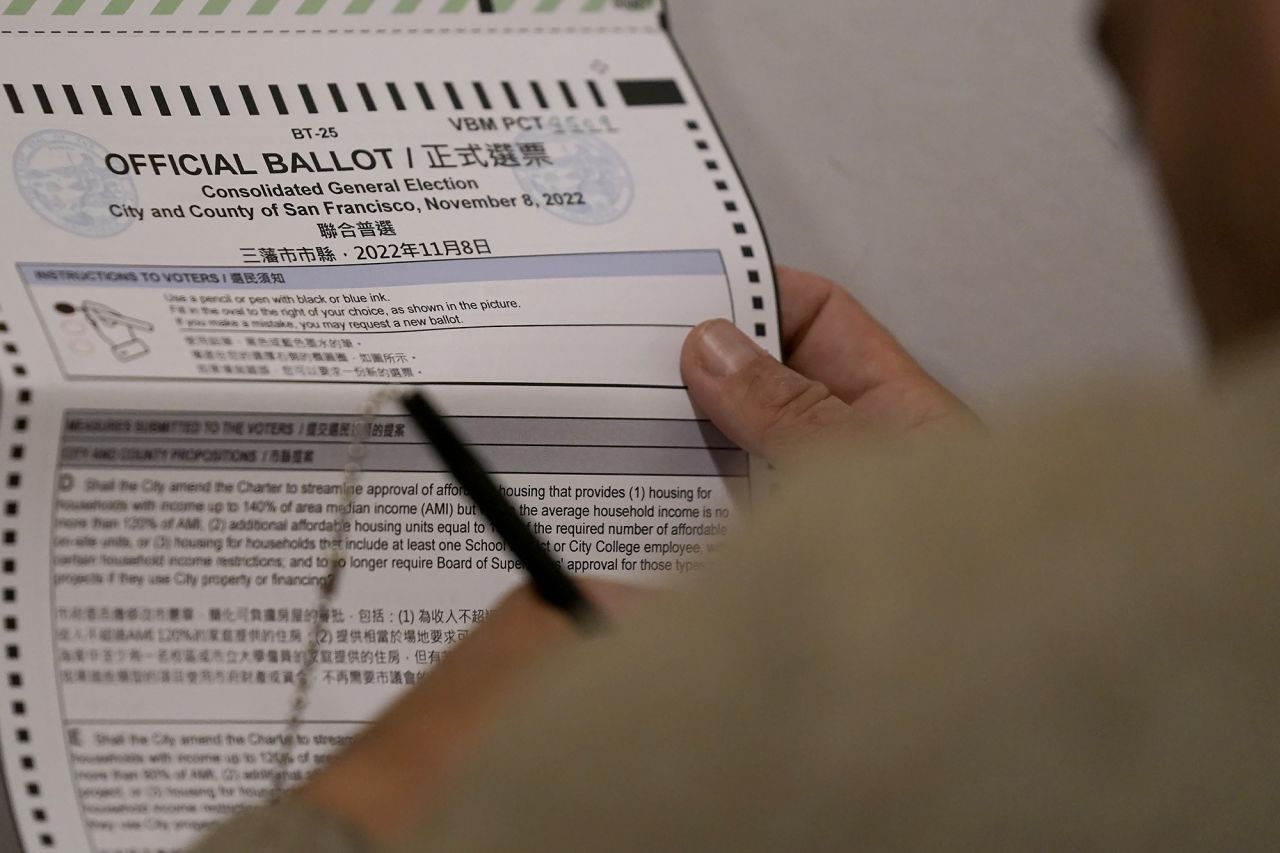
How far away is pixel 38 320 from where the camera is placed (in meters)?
0.37

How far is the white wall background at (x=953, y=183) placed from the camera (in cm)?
48

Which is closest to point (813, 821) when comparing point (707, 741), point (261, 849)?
point (707, 741)

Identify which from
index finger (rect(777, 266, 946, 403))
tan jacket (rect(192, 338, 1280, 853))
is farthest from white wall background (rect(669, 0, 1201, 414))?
tan jacket (rect(192, 338, 1280, 853))

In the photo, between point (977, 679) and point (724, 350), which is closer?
point (977, 679)

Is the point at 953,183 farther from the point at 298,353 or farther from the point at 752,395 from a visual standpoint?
the point at 298,353

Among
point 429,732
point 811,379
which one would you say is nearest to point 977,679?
point 429,732

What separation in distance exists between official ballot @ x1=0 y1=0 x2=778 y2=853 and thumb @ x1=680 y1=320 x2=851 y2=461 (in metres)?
0.01

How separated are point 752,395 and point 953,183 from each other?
186 mm

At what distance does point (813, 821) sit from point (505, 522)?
24cm

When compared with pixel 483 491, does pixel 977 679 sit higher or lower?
lower

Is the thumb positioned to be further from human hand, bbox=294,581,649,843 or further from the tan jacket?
the tan jacket

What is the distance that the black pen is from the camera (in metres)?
0.37

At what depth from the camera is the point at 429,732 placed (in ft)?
0.93

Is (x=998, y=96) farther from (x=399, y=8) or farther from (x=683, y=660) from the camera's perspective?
(x=683, y=660)
